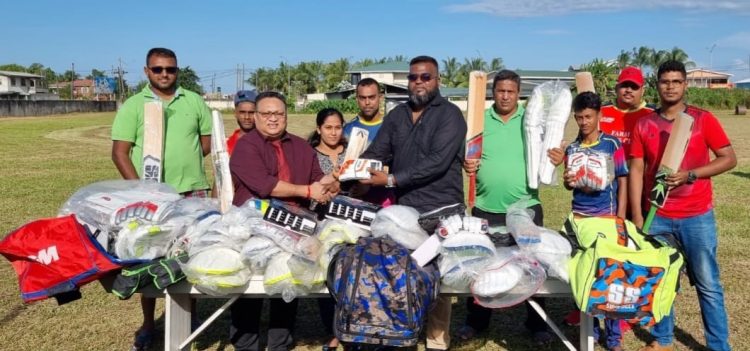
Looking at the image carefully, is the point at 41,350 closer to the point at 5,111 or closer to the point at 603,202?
the point at 603,202

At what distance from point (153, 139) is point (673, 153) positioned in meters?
3.35

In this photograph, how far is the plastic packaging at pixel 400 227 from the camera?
337cm

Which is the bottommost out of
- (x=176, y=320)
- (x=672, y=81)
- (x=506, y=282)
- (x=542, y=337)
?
(x=542, y=337)

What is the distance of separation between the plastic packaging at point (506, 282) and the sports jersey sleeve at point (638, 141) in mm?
1201

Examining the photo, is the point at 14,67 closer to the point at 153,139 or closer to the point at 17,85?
the point at 17,85

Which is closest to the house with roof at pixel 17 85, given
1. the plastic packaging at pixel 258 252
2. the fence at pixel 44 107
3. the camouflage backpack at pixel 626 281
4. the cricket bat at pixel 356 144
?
the fence at pixel 44 107

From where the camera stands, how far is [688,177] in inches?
146

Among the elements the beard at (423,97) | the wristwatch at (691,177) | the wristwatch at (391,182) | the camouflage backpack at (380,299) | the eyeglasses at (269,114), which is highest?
the beard at (423,97)

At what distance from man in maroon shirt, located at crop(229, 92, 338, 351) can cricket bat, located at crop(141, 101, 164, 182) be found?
28.6 inches

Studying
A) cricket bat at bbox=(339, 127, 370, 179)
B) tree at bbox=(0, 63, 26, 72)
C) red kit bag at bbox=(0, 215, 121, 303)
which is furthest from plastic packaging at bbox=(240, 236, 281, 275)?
tree at bbox=(0, 63, 26, 72)

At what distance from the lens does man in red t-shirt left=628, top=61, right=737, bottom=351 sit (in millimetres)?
3795

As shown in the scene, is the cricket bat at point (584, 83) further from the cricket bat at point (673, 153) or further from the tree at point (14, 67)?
the tree at point (14, 67)

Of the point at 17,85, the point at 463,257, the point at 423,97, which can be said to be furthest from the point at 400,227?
the point at 17,85

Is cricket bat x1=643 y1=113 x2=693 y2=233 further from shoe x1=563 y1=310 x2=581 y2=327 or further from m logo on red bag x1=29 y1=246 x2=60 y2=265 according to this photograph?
m logo on red bag x1=29 y1=246 x2=60 y2=265
